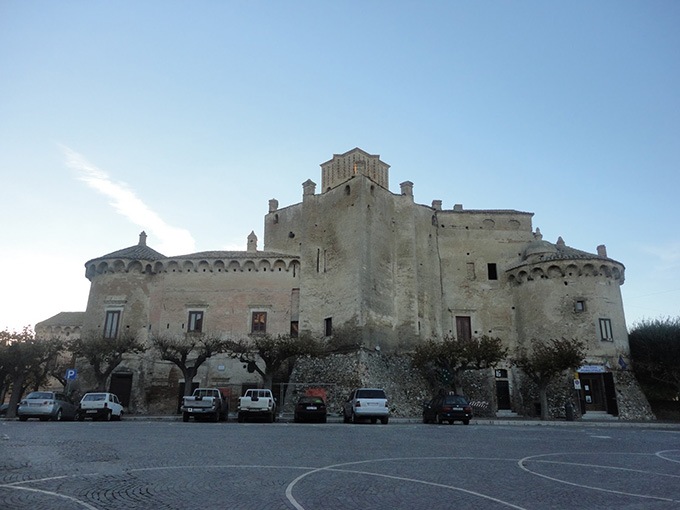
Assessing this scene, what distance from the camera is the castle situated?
36.6m

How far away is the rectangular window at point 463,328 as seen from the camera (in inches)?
1623

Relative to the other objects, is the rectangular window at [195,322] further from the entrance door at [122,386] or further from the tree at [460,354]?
the tree at [460,354]

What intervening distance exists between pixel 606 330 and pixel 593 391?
4.22 m

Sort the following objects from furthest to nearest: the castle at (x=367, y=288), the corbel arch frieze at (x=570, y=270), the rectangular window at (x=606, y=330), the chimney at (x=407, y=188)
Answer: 1. the chimney at (x=407, y=188)
2. the corbel arch frieze at (x=570, y=270)
3. the castle at (x=367, y=288)
4. the rectangular window at (x=606, y=330)

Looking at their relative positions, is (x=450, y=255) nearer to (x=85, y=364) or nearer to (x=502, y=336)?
(x=502, y=336)

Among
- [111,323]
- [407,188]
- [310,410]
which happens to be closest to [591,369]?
[407,188]

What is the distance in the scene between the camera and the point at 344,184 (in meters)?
39.7

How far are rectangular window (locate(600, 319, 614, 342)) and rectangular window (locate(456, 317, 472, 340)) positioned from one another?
9.26m

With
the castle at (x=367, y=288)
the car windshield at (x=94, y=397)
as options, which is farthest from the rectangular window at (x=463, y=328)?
the car windshield at (x=94, y=397)

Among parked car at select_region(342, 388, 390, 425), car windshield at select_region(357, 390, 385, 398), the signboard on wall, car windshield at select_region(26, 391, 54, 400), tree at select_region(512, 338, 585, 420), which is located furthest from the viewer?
the signboard on wall

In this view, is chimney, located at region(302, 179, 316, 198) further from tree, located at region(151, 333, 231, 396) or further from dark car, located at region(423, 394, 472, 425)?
dark car, located at region(423, 394, 472, 425)

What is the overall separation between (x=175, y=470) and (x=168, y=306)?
103ft

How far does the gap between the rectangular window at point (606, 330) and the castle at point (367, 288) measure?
0.24ft

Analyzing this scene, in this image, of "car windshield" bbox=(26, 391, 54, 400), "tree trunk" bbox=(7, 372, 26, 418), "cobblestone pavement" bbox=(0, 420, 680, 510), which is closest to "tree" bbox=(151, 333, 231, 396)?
"car windshield" bbox=(26, 391, 54, 400)
